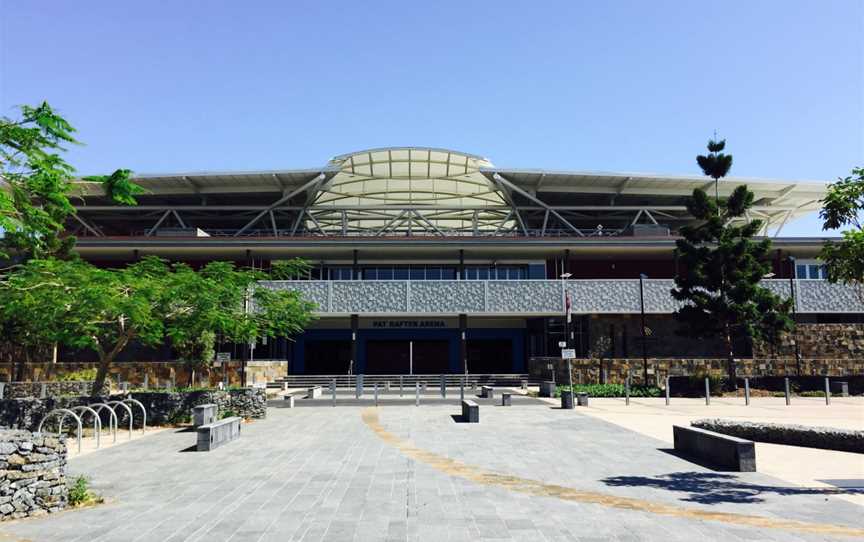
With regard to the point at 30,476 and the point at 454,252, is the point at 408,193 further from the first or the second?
the point at 30,476

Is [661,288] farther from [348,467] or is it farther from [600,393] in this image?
[348,467]

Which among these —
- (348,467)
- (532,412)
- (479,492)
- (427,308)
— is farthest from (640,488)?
(427,308)

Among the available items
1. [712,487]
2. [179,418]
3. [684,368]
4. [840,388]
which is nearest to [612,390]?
[684,368]

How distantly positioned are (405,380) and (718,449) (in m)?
31.2

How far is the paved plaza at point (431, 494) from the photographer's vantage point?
27.6ft

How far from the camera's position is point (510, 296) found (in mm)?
40375

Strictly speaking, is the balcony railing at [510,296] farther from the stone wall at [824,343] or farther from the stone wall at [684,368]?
the stone wall at [684,368]

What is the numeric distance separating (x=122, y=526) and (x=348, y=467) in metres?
5.15

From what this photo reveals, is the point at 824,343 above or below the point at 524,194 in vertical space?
below

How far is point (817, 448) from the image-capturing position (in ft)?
52.9

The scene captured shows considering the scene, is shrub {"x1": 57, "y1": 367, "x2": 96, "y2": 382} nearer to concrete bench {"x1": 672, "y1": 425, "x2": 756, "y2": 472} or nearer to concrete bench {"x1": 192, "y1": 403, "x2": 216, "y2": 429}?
concrete bench {"x1": 192, "y1": 403, "x2": 216, "y2": 429}

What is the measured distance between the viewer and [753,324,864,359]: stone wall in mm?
39562

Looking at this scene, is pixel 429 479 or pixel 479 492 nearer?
pixel 479 492

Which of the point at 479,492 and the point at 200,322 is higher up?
the point at 200,322
